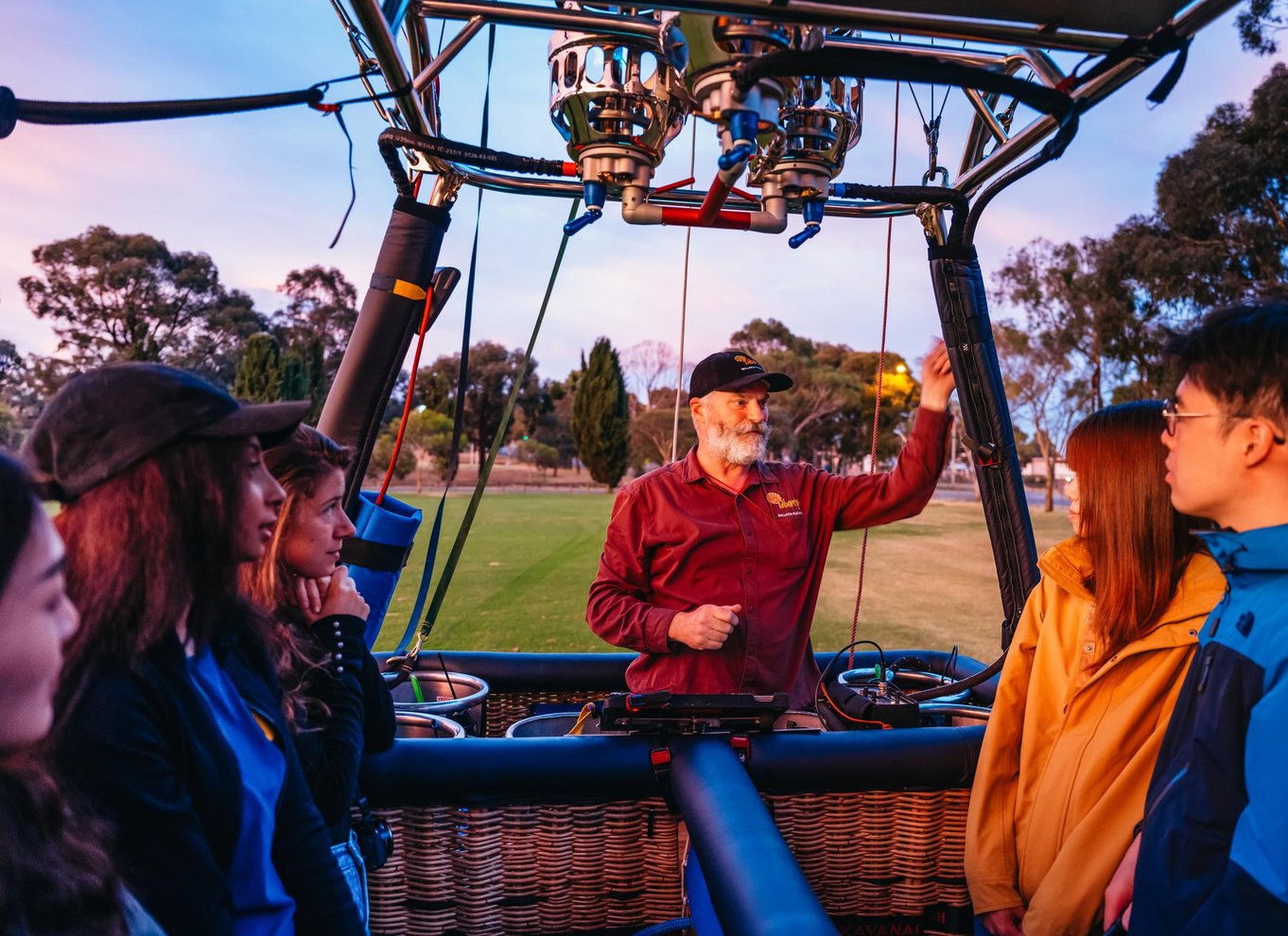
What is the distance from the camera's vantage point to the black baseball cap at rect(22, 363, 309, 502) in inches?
39.1

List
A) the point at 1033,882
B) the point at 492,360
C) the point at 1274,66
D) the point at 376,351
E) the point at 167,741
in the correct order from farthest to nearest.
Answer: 1. the point at 492,360
2. the point at 1274,66
3. the point at 376,351
4. the point at 1033,882
5. the point at 167,741

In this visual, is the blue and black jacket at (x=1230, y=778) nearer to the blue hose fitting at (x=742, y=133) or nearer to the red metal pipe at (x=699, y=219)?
the blue hose fitting at (x=742, y=133)

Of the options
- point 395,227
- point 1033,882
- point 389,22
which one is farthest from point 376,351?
point 1033,882

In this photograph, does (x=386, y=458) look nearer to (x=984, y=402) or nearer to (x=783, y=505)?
(x=783, y=505)

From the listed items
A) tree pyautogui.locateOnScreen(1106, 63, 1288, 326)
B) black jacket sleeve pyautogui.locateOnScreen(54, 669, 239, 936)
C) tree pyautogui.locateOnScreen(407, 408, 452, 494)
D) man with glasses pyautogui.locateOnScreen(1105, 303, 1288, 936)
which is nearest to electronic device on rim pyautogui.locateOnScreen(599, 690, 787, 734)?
man with glasses pyautogui.locateOnScreen(1105, 303, 1288, 936)

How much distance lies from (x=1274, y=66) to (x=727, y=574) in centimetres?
1839

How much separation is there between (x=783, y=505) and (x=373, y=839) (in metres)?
1.52

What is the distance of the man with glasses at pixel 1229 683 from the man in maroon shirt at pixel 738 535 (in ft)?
3.53

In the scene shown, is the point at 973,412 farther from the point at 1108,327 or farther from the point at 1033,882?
the point at 1108,327

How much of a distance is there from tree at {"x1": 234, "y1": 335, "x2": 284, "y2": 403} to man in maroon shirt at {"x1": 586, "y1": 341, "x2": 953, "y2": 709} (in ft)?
65.3

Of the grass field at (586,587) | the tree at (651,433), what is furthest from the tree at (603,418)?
the grass field at (586,587)

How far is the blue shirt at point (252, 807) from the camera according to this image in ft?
3.50

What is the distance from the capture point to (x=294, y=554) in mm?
1563

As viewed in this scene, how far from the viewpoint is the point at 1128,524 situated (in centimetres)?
148
